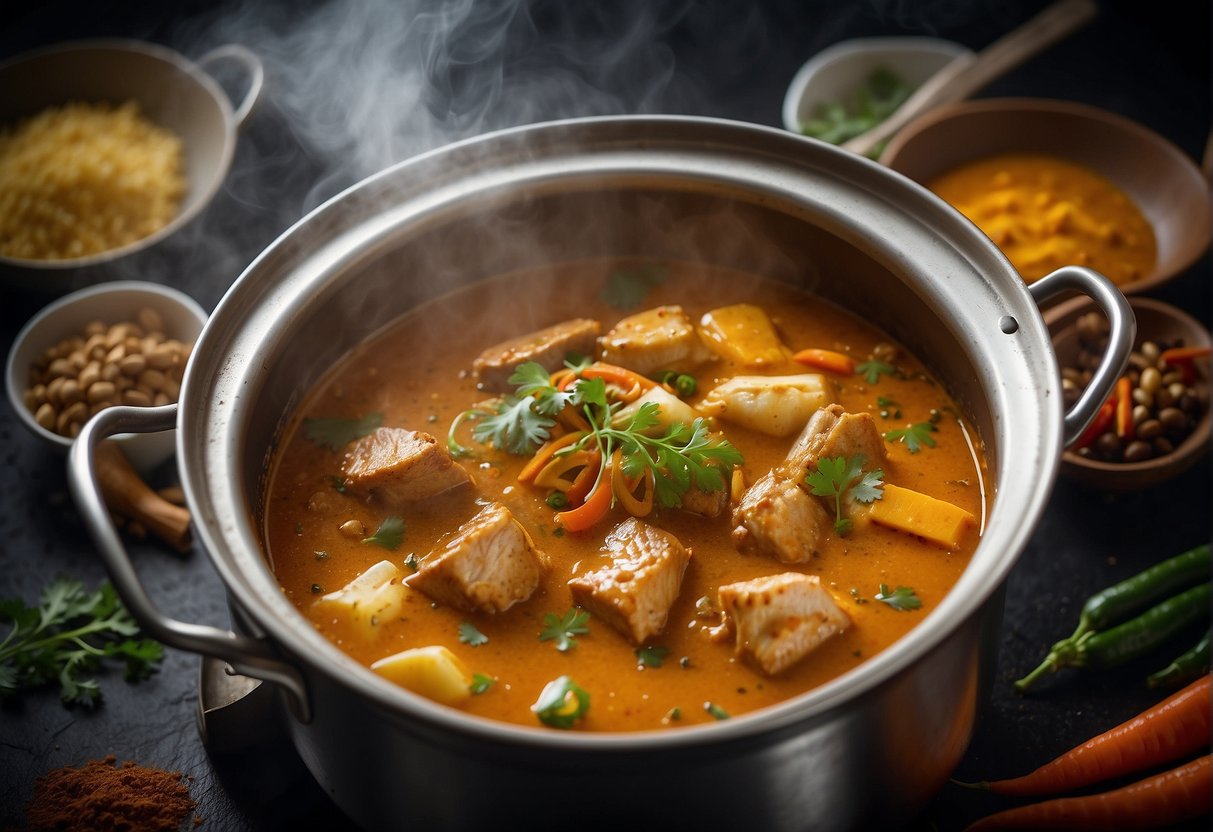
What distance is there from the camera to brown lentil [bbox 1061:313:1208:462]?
13.2 feet

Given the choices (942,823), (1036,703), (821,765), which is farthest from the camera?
(1036,703)

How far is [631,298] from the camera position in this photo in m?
4.18

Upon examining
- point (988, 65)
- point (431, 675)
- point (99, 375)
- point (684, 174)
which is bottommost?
point (99, 375)

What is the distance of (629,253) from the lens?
4.27 meters

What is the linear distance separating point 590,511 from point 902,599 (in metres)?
0.89

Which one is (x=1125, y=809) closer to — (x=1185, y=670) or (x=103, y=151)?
(x=1185, y=670)

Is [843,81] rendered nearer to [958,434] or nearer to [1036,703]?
[958,434]

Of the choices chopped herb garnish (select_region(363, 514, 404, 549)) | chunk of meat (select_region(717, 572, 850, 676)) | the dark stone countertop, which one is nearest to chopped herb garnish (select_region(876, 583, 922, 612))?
chunk of meat (select_region(717, 572, 850, 676))

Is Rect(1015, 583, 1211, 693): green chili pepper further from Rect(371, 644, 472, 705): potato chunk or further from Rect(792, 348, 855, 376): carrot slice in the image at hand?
Rect(371, 644, 472, 705): potato chunk

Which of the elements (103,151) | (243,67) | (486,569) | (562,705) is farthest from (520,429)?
(243,67)

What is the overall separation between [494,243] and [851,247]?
1249 millimetres

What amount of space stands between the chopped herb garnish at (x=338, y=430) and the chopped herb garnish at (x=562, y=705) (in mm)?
1186

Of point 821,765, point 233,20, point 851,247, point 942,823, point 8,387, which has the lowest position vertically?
point 8,387

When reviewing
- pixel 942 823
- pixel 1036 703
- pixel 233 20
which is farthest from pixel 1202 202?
pixel 233 20
